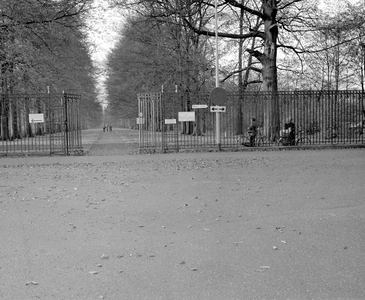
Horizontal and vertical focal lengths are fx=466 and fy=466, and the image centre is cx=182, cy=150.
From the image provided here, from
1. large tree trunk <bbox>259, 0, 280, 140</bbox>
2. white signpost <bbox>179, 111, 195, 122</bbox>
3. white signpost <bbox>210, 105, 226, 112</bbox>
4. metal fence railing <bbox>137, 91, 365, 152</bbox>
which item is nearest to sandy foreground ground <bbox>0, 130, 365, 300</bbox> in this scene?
white signpost <bbox>179, 111, 195, 122</bbox>

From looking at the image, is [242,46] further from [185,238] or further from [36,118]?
[185,238]

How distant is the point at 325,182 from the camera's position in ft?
33.9

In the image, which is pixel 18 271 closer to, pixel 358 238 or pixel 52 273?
pixel 52 273

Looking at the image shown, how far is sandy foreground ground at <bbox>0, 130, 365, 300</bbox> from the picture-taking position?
13.6 ft

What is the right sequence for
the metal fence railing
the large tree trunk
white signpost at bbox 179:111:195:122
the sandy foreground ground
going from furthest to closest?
the large tree trunk < the metal fence railing < white signpost at bbox 179:111:195:122 < the sandy foreground ground

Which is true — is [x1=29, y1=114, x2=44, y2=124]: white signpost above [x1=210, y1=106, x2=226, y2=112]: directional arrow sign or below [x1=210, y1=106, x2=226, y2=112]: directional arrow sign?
below

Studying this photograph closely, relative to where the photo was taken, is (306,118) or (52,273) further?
(306,118)

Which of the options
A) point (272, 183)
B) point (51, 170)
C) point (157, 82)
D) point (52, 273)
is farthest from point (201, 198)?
point (157, 82)

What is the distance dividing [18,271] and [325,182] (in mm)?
7453

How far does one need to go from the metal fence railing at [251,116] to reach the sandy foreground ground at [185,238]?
10257 millimetres

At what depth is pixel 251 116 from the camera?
22328 millimetres

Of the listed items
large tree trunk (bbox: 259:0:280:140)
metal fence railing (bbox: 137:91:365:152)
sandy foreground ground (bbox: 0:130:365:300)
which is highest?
large tree trunk (bbox: 259:0:280:140)

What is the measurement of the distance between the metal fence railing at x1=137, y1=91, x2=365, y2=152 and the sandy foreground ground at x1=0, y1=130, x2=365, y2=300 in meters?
10.3

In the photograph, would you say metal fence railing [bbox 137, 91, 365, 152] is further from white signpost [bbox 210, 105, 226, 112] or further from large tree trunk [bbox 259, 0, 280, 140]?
white signpost [bbox 210, 105, 226, 112]
